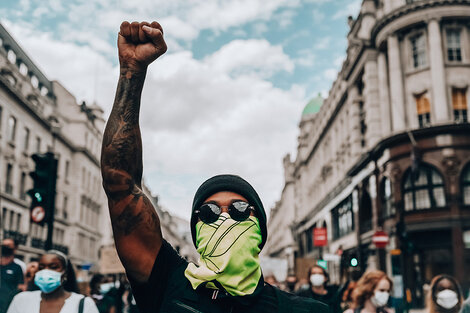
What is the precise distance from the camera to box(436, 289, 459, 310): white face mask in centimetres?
625

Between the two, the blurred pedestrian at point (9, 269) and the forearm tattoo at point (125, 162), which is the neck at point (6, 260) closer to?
the blurred pedestrian at point (9, 269)

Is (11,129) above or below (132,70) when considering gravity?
above

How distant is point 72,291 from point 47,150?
4479 centimetres

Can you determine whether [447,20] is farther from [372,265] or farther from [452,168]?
[372,265]

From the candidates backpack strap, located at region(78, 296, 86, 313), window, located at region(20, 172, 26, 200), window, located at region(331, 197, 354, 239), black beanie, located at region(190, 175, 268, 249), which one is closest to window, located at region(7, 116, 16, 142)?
window, located at region(20, 172, 26, 200)

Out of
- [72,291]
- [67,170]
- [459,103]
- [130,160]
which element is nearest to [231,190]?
[130,160]

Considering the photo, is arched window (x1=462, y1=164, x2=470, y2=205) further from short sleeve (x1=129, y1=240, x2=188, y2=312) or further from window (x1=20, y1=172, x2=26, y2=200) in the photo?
window (x1=20, y1=172, x2=26, y2=200)

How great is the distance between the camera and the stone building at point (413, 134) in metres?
27.6

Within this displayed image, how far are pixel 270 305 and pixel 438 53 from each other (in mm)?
29771

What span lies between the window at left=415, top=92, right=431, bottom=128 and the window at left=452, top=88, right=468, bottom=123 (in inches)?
50.0

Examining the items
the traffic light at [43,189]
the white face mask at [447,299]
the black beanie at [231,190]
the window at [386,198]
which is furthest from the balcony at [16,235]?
the black beanie at [231,190]

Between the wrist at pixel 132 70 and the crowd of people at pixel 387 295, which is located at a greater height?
the wrist at pixel 132 70

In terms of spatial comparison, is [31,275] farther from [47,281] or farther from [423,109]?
[423,109]

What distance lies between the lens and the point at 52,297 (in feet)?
16.2
